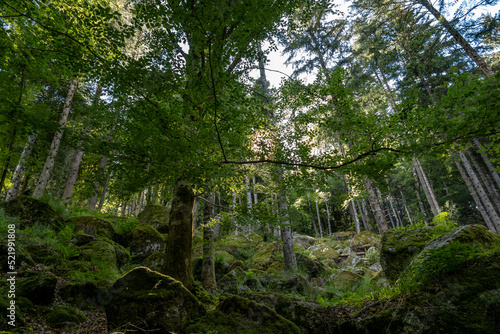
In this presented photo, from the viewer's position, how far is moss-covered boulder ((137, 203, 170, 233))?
11305 mm

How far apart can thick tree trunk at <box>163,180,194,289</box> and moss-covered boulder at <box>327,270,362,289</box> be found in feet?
24.0

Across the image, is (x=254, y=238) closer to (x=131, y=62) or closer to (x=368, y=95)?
(x=368, y=95)

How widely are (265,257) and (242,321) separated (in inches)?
365

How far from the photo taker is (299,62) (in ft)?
64.5

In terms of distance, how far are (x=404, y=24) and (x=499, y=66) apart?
9.41 meters

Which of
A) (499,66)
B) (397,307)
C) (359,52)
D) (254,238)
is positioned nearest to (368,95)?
(359,52)

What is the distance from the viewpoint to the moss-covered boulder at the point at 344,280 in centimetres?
902

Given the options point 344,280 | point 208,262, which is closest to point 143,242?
point 208,262

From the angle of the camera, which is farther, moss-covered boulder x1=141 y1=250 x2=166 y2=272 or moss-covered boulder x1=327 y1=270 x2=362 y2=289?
moss-covered boulder x1=327 y1=270 x2=362 y2=289

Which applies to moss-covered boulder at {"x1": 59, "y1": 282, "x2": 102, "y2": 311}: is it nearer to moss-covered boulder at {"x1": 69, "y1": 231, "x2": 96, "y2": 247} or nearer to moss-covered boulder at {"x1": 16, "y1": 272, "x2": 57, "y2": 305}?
moss-covered boulder at {"x1": 16, "y1": 272, "x2": 57, "y2": 305}

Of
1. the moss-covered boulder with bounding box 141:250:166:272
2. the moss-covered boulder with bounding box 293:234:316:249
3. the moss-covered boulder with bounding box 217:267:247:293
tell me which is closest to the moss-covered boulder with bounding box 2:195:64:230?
the moss-covered boulder with bounding box 141:250:166:272

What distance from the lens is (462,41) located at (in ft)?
36.1

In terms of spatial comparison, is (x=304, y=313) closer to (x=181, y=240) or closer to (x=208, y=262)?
(x=181, y=240)

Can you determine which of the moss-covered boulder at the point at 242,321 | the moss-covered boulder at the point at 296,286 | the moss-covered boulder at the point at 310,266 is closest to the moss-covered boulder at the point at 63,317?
the moss-covered boulder at the point at 242,321
